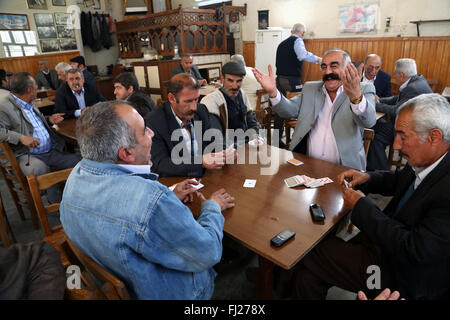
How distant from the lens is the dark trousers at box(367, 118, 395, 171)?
3.46m

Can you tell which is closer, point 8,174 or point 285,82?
point 8,174

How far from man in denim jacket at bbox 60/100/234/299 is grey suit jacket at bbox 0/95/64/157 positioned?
7.54 feet

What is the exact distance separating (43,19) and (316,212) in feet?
32.6

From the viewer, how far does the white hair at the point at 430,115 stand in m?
1.26

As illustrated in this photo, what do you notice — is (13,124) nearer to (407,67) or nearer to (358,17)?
A: (407,67)

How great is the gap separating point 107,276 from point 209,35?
8.32 metres

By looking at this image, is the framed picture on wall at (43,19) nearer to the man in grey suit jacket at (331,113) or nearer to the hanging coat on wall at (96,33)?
the hanging coat on wall at (96,33)

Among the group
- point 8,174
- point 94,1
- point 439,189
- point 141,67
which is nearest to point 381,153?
point 439,189

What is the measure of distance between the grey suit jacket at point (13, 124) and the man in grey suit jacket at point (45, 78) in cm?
423

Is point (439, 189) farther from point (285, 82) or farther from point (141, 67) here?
point (141, 67)

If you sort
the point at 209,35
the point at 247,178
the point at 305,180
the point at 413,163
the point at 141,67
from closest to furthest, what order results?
1. the point at 413,163
2. the point at 305,180
3. the point at 247,178
4. the point at 141,67
5. the point at 209,35

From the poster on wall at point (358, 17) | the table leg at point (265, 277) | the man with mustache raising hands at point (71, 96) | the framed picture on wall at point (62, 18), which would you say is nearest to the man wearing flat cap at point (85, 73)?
the man with mustache raising hands at point (71, 96)

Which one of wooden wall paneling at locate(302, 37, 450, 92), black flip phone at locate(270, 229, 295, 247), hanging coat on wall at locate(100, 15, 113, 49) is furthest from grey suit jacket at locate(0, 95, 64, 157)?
hanging coat on wall at locate(100, 15, 113, 49)
